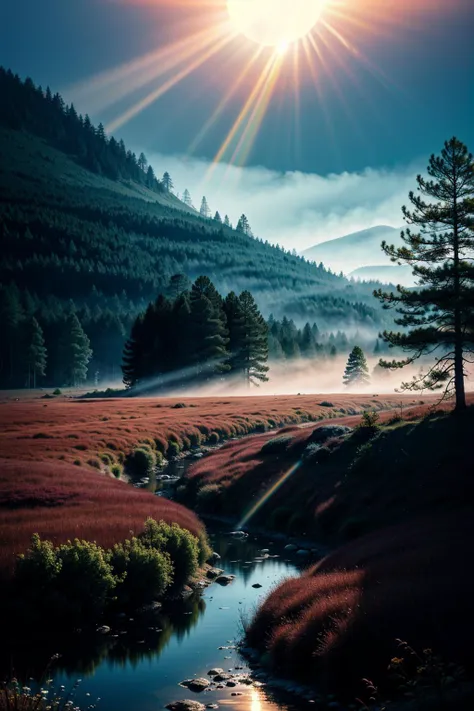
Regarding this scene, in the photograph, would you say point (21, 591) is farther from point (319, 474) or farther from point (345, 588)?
point (319, 474)

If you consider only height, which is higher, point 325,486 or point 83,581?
point 325,486

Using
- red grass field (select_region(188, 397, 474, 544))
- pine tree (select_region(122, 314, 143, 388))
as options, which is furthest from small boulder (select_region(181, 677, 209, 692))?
pine tree (select_region(122, 314, 143, 388))

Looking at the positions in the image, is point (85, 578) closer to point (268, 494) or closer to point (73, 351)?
point (268, 494)

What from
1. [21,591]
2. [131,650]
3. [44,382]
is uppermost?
[44,382]

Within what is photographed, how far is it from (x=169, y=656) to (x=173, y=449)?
4348 cm

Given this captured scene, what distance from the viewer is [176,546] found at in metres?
24.4

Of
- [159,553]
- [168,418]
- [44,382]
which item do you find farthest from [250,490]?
[44,382]

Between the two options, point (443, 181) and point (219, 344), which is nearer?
point (443, 181)

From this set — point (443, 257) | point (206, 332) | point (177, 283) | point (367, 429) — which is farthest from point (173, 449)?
point (177, 283)

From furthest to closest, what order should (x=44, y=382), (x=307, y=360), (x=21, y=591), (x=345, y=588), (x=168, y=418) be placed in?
(x=307, y=360) < (x=44, y=382) < (x=168, y=418) < (x=21, y=591) < (x=345, y=588)

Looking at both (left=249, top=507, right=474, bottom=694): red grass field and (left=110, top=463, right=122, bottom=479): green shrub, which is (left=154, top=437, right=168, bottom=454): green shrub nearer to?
(left=110, top=463, right=122, bottom=479): green shrub

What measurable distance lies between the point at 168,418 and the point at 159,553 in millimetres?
49722

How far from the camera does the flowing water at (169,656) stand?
1492 centimetres

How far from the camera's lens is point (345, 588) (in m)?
17.5
